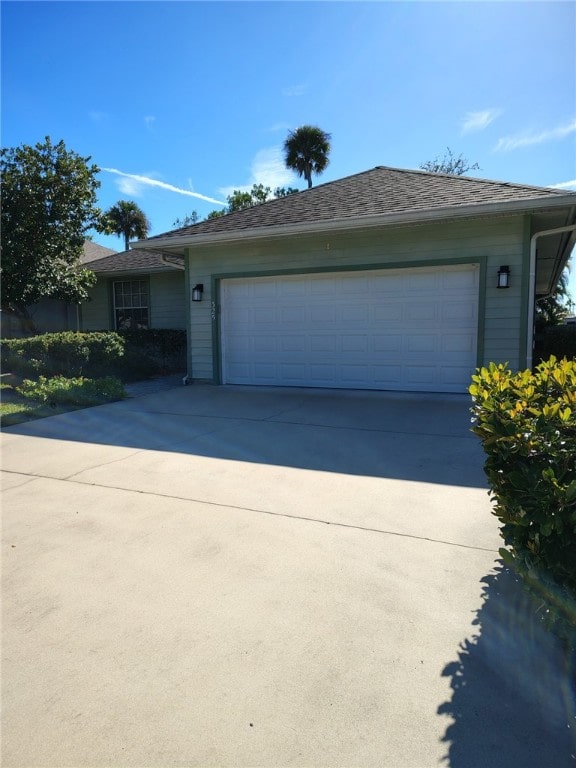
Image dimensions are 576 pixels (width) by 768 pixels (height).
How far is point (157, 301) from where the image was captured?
1496 cm

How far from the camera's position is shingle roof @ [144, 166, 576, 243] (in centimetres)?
805

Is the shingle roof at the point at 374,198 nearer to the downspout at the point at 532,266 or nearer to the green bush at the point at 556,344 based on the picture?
the downspout at the point at 532,266

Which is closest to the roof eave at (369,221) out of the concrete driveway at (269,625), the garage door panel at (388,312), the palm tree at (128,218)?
the garage door panel at (388,312)

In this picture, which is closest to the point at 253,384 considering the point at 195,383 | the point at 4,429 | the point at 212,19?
the point at 195,383

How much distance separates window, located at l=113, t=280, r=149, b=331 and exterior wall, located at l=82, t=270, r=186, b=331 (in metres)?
0.19

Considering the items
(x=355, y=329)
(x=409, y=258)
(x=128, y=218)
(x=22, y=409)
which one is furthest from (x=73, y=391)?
(x=128, y=218)

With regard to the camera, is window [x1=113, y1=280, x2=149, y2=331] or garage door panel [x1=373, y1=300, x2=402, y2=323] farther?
window [x1=113, y1=280, x2=149, y2=331]

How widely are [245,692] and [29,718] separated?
82 centimetres

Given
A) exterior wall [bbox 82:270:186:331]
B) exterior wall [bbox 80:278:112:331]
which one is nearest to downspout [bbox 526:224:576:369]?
exterior wall [bbox 82:270:186:331]

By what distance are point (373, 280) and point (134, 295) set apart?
9.09 meters

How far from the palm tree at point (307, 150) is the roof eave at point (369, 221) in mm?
17954

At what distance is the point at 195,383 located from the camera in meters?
11.2

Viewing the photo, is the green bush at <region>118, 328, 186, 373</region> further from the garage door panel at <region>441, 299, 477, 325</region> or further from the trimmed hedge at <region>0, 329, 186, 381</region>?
the garage door panel at <region>441, 299, 477, 325</region>

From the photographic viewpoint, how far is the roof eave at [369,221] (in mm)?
7324
